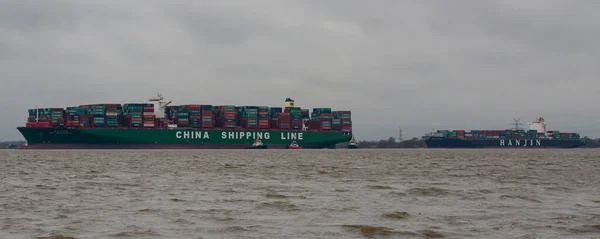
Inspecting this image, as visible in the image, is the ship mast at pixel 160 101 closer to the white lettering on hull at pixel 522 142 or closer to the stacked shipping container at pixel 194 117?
the stacked shipping container at pixel 194 117

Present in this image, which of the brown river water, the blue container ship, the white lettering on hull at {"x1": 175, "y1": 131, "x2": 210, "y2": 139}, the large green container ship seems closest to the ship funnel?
the large green container ship

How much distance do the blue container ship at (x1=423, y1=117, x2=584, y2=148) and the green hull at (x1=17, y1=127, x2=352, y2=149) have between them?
5698 centimetres

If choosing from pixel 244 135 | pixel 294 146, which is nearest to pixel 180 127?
pixel 244 135

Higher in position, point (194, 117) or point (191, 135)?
point (194, 117)

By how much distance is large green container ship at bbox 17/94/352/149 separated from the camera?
10312cm

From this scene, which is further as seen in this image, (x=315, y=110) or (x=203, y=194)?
(x=315, y=110)

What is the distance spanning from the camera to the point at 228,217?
15672mm

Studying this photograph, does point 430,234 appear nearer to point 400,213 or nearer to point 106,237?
point 400,213

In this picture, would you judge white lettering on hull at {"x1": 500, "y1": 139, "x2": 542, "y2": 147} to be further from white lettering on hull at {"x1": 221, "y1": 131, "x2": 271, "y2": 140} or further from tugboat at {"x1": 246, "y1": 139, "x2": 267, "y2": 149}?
tugboat at {"x1": 246, "y1": 139, "x2": 267, "y2": 149}

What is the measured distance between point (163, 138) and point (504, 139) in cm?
10144

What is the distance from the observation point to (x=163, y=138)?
107562 millimetres

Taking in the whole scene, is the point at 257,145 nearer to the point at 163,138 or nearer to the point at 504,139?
the point at 163,138

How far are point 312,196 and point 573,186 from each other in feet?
36.7

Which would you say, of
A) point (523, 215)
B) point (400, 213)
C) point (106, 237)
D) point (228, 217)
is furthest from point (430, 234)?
point (106, 237)
